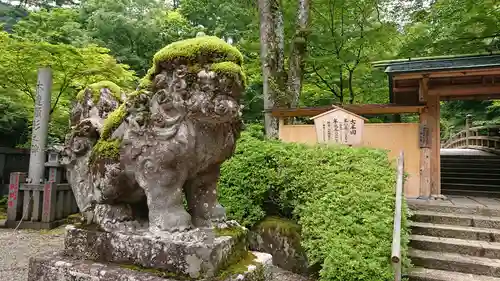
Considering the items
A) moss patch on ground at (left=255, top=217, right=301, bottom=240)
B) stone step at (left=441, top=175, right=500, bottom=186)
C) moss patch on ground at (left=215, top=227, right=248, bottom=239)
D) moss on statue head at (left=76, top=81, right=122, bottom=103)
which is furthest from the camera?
stone step at (left=441, top=175, right=500, bottom=186)

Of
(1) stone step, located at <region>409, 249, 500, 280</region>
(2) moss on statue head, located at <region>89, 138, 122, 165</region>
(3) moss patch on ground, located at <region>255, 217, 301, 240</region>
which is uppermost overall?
(2) moss on statue head, located at <region>89, 138, 122, 165</region>

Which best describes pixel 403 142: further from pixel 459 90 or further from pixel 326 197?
pixel 326 197

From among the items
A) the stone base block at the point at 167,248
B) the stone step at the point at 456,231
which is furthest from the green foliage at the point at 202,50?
the stone step at the point at 456,231

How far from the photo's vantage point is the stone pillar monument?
742 cm

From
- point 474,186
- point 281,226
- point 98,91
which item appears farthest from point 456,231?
point 98,91

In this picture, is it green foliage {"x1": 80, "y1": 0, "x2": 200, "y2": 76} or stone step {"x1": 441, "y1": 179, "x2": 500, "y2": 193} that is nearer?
stone step {"x1": 441, "y1": 179, "x2": 500, "y2": 193}

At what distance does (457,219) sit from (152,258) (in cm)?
548

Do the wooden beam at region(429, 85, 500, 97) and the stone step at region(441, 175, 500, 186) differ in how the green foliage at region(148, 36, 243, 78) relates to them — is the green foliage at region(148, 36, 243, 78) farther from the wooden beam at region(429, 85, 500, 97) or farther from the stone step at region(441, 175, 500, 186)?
A: the stone step at region(441, 175, 500, 186)

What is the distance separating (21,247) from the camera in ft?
19.3

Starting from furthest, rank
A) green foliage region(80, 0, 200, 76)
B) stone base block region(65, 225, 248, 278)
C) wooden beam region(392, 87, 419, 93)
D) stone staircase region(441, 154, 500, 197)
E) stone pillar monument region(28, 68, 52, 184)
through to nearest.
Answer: green foliage region(80, 0, 200, 76) → stone staircase region(441, 154, 500, 197) → wooden beam region(392, 87, 419, 93) → stone pillar monument region(28, 68, 52, 184) → stone base block region(65, 225, 248, 278)

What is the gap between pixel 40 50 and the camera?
7.52 m

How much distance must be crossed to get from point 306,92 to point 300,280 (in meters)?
10.0

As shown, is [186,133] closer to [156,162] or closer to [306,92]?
[156,162]

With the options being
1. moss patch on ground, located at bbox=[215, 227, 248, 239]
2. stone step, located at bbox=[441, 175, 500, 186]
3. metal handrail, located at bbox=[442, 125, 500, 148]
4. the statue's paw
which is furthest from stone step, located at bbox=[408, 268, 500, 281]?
metal handrail, located at bbox=[442, 125, 500, 148]
